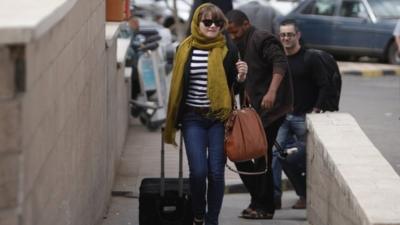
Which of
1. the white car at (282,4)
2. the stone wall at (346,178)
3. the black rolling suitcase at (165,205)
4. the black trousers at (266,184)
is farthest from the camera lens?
the white car at (282,4)

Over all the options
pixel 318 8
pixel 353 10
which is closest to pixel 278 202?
pixel 353 10

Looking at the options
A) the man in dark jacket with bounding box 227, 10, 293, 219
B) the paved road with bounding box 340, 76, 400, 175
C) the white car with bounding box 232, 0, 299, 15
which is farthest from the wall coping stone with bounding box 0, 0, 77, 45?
the white car with bounding box 232, 0, 299, 15

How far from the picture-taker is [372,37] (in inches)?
918

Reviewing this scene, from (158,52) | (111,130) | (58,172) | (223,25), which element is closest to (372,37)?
(158,52)

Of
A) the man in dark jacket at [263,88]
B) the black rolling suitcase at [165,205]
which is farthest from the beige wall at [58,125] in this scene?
the man in dark jacket at [263,88]

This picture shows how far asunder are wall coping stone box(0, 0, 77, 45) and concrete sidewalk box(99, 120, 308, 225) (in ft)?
13.3

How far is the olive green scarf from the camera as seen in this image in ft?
25.6

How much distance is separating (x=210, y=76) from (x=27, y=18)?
357 cm

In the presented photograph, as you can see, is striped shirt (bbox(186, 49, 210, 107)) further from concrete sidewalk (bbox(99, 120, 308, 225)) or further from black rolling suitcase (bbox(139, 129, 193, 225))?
concrete sidewalk (bbox(99, 120, 308, 225))

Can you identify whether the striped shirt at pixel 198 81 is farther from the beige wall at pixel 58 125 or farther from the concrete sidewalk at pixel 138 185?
the concrete sidewalk at pixel 138 185

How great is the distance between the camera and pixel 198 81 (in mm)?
7938

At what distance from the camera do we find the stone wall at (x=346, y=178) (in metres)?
6.12

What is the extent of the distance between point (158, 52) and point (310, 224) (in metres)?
7.21

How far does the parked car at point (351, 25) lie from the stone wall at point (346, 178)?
47.7 ft
